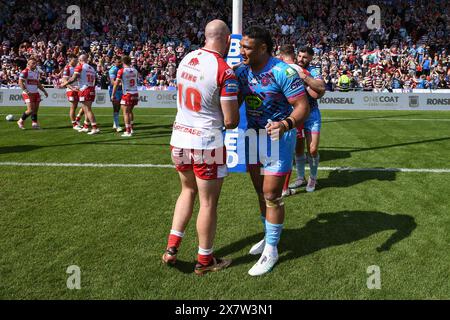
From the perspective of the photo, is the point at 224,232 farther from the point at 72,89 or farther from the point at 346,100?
the point at 346,100

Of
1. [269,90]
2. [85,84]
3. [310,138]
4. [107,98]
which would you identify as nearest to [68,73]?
[85,84]

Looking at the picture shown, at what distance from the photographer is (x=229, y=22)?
2925 centimetres

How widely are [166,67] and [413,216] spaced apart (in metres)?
21.1

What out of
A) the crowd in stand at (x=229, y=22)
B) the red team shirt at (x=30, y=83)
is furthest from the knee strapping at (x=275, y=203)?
the crowd in stand at (x=229, y=22)

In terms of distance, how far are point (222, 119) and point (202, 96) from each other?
0.31 meters

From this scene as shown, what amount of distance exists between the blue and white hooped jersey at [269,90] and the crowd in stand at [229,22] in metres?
18.8

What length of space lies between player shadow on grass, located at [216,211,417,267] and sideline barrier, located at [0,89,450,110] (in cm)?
1435

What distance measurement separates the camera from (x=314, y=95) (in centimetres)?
531

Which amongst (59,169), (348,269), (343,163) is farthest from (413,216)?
(59,169)

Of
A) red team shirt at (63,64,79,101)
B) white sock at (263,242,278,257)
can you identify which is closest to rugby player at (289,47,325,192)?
white sock at (263,242,278,257)

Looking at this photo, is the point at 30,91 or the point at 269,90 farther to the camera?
the point at 30,91

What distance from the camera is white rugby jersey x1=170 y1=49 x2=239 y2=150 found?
126 inches

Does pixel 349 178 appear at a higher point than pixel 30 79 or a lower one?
lower

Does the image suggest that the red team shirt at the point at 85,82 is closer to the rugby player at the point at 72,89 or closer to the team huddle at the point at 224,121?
the rugby player at the point at 72,89
